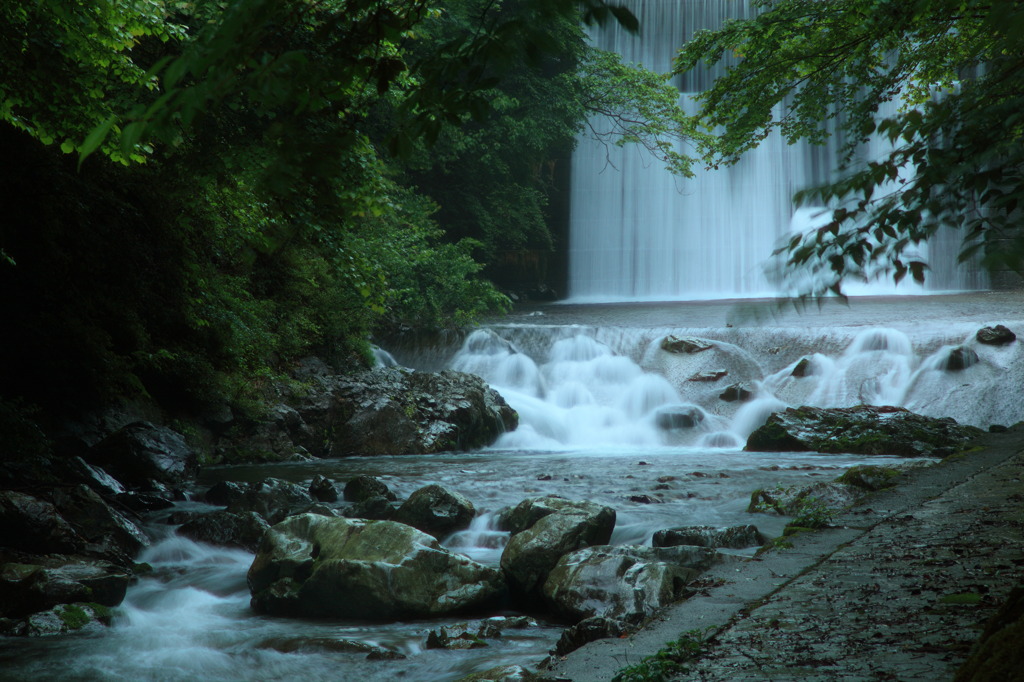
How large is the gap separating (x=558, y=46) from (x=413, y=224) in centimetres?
1690

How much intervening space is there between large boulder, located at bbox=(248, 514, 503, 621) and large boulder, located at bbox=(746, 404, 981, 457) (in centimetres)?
826

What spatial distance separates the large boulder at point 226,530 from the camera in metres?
6.90

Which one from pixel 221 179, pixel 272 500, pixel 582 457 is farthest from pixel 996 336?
pixel 221 179

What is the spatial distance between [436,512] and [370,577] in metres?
2.10

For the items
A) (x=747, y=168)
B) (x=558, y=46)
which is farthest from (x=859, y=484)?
(x=747, y=168)

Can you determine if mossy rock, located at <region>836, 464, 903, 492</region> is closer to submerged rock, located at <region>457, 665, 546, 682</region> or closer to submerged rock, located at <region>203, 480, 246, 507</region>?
submerged rock, located at <region>457, 665, 546, 682</region>

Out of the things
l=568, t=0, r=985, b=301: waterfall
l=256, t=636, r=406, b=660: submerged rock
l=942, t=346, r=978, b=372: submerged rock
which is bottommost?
l=256, t=636, r=406, b=660: submerged rock

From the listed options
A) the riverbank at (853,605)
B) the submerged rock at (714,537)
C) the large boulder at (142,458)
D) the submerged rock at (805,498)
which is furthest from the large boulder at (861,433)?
the large boulder at (142,458)

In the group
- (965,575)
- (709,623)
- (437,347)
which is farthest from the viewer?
(437,347)

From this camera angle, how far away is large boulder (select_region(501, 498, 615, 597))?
17.6 ft

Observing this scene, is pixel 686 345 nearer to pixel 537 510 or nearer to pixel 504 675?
pixel 537 510

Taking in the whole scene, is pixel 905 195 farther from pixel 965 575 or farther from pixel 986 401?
pixel 986 401

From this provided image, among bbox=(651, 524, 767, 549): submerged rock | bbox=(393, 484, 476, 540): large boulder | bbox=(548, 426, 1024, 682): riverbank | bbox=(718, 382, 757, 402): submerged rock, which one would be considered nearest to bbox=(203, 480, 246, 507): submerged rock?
bbox=(393, 484, 476, 540): large boulder

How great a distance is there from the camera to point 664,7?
32.0m
